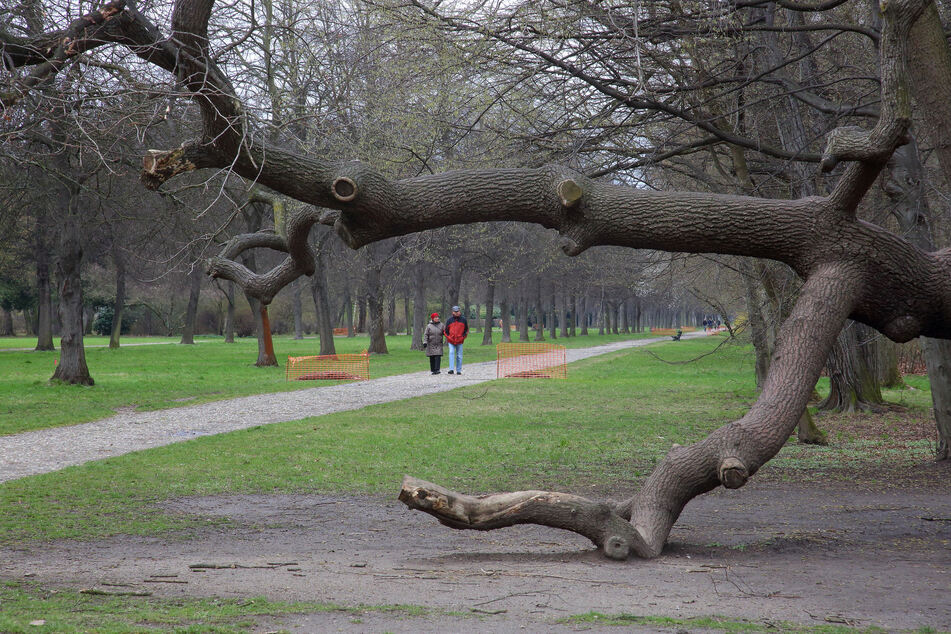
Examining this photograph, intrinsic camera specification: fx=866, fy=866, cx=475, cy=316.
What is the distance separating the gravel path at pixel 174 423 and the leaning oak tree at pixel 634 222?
16.7 feet

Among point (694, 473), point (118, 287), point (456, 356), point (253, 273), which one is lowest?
point (694, 473)

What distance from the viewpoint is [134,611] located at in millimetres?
4590

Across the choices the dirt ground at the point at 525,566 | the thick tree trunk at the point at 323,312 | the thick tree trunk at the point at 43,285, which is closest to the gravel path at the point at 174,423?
the dirt ground at the point at 525,566

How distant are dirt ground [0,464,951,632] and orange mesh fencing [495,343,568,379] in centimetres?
1762

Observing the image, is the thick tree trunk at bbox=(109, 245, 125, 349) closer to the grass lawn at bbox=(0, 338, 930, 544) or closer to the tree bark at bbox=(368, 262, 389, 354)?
the tree bark at bbox=(368, 262, 389, 354)

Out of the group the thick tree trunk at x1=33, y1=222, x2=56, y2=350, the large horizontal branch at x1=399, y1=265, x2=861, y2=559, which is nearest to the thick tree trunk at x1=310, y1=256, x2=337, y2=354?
the thick tree trunk at x1=33, y1=222, x2=56, y2=350

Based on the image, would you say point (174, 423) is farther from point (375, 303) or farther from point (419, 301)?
point (419, 301)

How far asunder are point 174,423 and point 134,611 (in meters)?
10.1

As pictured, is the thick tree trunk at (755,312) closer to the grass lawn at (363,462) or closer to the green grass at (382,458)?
the grass lawn at (363,462)

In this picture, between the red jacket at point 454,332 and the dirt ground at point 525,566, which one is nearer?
the dirt ground at point 525,566

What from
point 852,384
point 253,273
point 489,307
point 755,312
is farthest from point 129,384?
point 489,307

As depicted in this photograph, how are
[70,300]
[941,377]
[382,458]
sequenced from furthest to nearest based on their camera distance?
[70,300]
[382,458]
[941,377]

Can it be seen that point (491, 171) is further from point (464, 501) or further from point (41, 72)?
point (41, 72)

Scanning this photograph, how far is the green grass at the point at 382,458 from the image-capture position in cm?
786
